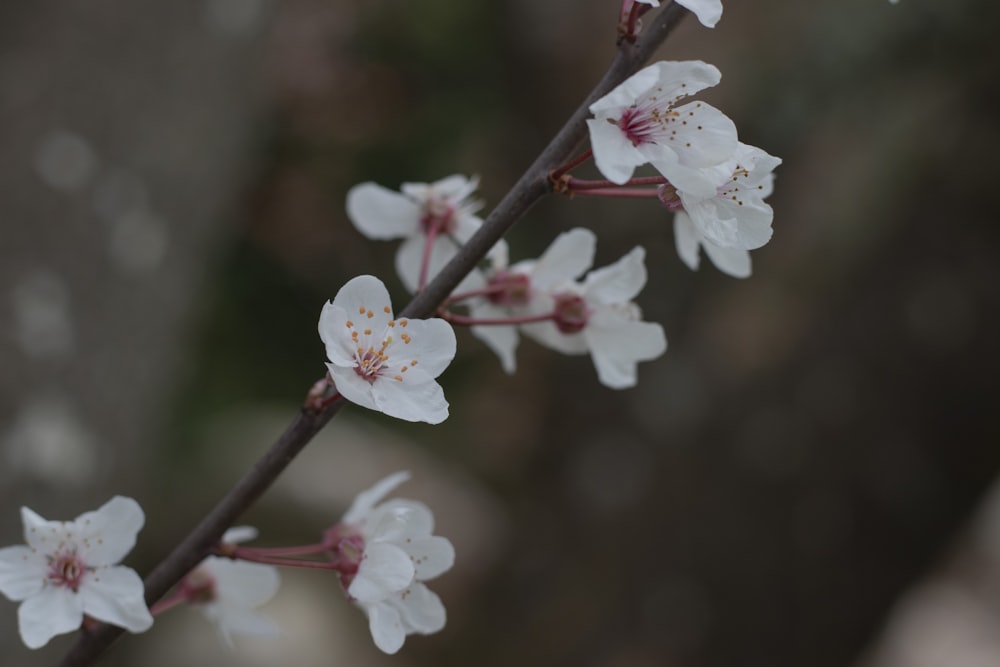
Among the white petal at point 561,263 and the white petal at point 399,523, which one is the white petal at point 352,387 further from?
the white petal at point 561,263

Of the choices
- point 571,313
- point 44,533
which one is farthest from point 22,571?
point 571,313

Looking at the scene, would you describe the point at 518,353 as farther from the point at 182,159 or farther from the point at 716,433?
the point at 182,159

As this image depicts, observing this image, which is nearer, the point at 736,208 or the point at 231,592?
the point at 736,208

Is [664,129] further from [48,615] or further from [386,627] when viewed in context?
[48,615]

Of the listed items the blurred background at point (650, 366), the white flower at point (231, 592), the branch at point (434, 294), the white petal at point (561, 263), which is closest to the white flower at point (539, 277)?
the white petal at point (561, 263)

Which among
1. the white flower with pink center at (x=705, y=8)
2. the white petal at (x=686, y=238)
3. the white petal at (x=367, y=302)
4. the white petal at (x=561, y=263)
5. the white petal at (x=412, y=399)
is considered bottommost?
the white petal at (x=412, y=399)

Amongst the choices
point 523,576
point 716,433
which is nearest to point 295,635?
point 523,576
